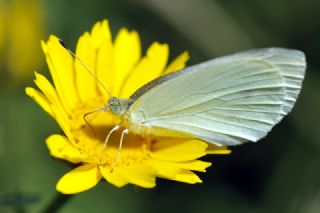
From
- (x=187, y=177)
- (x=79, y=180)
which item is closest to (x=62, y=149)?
(x=79, y=180)

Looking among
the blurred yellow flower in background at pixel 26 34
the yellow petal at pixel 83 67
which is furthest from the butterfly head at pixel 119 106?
the blurred yellow flower in background at pixel 26 34

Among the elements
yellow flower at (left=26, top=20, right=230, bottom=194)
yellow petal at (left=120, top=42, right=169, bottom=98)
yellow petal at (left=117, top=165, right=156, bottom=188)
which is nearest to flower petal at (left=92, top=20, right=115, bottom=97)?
yellow flower at (left=26, top=20, right=230, bottom=194)

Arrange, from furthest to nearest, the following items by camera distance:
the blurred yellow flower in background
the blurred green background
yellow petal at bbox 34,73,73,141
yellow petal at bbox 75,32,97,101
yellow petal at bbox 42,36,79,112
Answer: the blurred yellow flower in background → the blurred green background → yellow petal at bbox 75,32,97,101 → yellow petal at bbox 42,36,79,112 → yellow petal at bbox 34,73,73,141

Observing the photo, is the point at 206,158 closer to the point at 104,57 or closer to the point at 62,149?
the point at 104,57

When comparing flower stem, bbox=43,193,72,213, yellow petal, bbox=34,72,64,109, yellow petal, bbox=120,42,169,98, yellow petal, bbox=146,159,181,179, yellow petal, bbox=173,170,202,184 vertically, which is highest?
yellow petal, bbox=120,42,169,98

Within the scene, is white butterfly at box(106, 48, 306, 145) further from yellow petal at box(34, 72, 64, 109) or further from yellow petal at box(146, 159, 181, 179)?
yellow petal at box(34, 72, 64, 109)

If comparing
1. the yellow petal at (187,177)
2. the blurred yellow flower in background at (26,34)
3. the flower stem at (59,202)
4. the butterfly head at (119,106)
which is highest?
the blurred yellow flower in background at (26,34)

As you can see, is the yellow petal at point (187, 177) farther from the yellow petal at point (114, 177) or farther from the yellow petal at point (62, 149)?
the yellow petal at point (62, 149)
